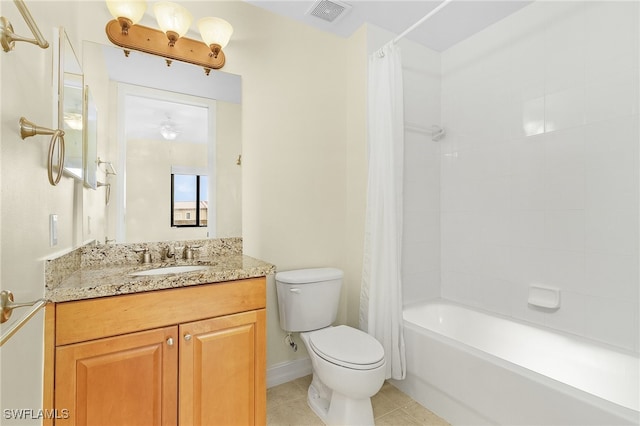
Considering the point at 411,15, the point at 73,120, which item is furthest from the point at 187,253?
the point at 411,15

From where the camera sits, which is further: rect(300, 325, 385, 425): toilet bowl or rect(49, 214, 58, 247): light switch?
rect(300, 325, 385, 425): toilet bowl

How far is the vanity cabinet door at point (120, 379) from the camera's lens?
111 centimetres

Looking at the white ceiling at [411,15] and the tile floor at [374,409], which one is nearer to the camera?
the tile floor at [374,409]

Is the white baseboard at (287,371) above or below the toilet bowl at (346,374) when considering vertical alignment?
below

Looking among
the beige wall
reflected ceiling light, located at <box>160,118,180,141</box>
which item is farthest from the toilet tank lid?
reflected ceiling light, located at <box>160,118,180,141</box>

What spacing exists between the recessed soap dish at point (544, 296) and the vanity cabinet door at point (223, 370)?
172 centimetres

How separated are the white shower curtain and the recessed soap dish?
0.85 m

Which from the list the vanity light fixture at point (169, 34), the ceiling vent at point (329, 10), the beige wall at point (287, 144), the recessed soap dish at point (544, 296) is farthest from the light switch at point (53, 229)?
the recessed soap dish at point (544, 296)

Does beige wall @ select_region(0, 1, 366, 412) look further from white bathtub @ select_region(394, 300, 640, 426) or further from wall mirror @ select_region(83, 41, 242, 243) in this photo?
white bathtub @ select_region(394, 300, 640, 426)

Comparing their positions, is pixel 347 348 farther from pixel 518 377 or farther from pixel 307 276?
pixel 518 377

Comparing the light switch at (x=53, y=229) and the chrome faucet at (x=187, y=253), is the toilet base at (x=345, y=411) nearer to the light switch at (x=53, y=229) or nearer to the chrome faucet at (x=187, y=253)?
the chrome faucet at (x=187, y=253)

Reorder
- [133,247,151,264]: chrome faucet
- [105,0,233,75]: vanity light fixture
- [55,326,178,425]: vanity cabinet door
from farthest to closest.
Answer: [133,247,151,264]: chrome faucet → [105,0,233,75]: vanity light fixture → [55,326,178,425]: vanity cabinet door

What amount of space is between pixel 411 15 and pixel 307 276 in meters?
1.89

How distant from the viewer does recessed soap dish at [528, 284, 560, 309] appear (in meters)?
1.96
